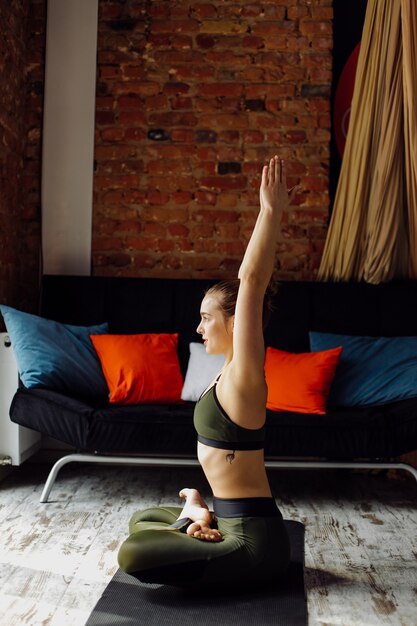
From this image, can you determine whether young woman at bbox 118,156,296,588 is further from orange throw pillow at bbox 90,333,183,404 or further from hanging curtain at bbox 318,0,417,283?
hanging curtain at bbox 318,0,417,283

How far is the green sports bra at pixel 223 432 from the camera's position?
2.12 meters

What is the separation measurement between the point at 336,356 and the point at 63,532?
1.61m

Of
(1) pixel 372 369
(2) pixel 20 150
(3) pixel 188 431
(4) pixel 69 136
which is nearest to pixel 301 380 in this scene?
(1) pixel 372 369

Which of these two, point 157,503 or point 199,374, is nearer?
point 157,503

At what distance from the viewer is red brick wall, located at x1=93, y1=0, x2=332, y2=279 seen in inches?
173

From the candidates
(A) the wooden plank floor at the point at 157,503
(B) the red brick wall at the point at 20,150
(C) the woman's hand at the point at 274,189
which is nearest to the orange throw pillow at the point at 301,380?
(A) the wooden plank floor at the point at 157,503

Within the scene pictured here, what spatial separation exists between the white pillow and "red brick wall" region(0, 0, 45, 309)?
3.69ft

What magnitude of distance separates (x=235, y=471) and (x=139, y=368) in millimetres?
1673

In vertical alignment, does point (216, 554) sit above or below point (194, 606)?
above

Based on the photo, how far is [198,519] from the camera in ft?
7.46

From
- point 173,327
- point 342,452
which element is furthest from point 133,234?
point 342,452

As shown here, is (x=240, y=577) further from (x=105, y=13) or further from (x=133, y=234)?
(x=105, y=13)

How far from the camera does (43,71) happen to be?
4434 millimetres

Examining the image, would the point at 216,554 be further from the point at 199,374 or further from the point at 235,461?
the point at 199,374
